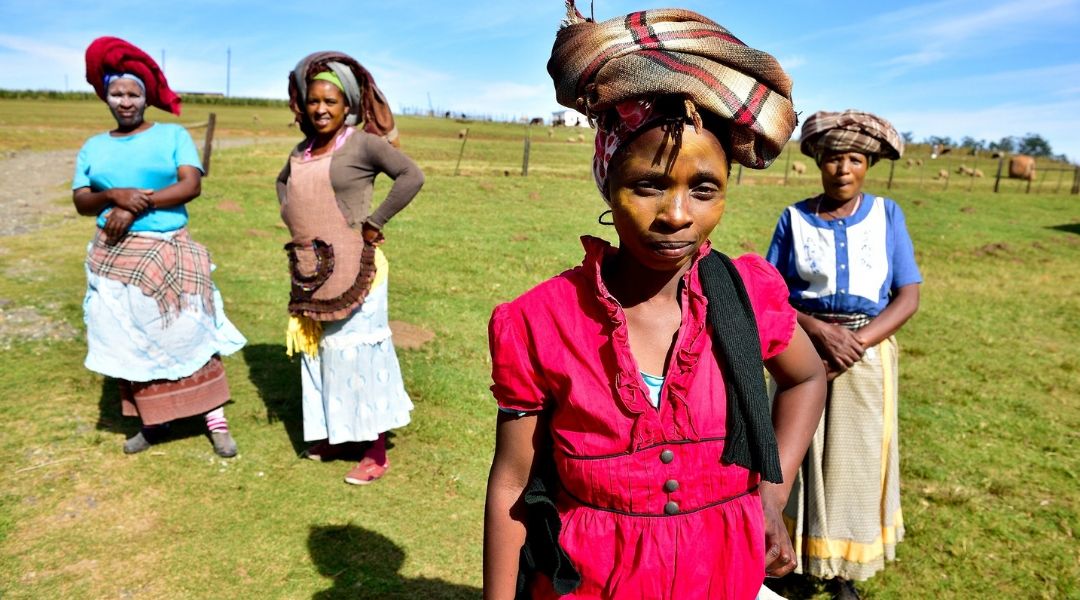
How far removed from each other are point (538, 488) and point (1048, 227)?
66.1ft

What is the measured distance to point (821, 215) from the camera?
11.0 ft

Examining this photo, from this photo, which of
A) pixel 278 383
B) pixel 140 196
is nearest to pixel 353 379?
pixel 140 196

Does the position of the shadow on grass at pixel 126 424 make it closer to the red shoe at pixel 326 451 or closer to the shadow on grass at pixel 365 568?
the red shoe at pixel 326 451

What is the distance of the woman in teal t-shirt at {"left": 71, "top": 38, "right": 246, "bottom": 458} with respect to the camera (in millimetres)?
4277

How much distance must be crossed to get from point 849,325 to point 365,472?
2.83 metres

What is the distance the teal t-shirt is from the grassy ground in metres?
1.51

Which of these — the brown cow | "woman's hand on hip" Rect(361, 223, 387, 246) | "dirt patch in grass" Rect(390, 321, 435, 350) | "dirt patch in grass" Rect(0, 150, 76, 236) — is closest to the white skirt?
"woman's hand on hip" Rect(361, 223, 387, 246)

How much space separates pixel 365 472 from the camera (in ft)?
14.5

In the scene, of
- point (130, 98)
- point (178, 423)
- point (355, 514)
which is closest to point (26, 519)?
point (178, 423)

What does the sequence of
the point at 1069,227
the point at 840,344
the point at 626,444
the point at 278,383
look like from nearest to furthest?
the point at 626,444
the point at 840,344
the point at 278,383
the point at 1069,227

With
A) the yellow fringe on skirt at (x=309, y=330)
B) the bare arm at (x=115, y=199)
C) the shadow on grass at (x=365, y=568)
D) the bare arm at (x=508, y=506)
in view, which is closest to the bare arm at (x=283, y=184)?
the yellow fringe on skirt at (x=309, y=330)

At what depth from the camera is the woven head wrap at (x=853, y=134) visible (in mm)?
3189

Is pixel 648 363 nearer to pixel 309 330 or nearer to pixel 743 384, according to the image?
pixel 743 384

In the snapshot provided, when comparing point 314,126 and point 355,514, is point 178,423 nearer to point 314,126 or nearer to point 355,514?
point 355,514
